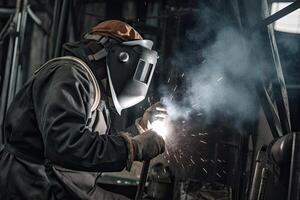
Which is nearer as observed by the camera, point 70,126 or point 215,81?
point 70,126

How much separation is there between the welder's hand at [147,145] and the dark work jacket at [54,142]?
11 cm

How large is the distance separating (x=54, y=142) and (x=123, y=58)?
734 millimetres

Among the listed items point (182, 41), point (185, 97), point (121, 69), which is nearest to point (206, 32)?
point (182, 41)

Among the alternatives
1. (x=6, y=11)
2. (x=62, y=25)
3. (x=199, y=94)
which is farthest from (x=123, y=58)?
(x=6, y=11)

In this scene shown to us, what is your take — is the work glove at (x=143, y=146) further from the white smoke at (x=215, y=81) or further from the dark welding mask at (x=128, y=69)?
the white smoke at (x=215, y=81)

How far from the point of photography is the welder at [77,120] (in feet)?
7.40

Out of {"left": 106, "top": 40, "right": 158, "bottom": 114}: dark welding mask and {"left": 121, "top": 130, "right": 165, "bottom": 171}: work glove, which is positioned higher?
{"left": 106, "top": 40, "right": 158, "bottom": 114}: dark welding mask

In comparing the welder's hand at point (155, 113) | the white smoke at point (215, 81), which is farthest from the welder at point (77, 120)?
the white smoke at point (215, 81)

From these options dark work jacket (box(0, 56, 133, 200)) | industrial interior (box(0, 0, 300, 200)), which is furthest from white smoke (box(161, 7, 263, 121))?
dark work jacket (box(0, 56, 133, 200))

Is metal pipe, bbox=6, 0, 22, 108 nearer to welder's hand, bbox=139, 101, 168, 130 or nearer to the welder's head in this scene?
welder's hand, bbox=139, 101, 168, 130

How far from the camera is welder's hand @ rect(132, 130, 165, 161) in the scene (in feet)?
8.23

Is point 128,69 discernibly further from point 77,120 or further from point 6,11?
point 6,11

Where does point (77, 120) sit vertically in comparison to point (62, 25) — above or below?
below

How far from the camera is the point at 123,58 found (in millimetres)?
2684
